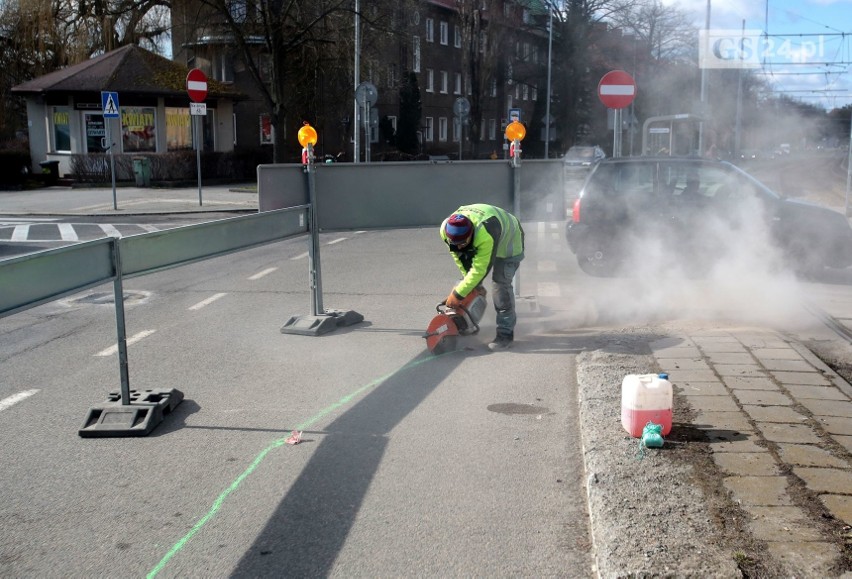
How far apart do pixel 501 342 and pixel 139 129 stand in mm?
27376

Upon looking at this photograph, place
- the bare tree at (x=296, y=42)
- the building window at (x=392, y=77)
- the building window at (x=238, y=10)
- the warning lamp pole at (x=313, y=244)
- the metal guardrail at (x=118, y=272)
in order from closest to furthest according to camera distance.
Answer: the metal guardrail at (x=118, y=272) → the warning lamp pole at (x=313, y=244) → the bare tree at (x=296, y=42) → the building window at (x=238, y=10) → the building window at (x=392, y=77)

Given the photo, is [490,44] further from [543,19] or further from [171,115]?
[171,115]

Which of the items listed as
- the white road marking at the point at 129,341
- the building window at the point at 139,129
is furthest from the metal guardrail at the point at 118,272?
the building window at the point at 139,129

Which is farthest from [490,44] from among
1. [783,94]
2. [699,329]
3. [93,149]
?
[699,329]

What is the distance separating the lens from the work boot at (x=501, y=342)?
715 centimetres

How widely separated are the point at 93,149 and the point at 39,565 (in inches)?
1165

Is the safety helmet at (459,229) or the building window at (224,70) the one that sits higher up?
the building window at (224,70)

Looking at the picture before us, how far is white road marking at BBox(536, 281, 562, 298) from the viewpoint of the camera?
9773 millimetres

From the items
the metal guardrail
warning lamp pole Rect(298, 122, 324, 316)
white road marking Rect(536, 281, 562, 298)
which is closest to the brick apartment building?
white road marking Rect(536, 281, 562, 298)

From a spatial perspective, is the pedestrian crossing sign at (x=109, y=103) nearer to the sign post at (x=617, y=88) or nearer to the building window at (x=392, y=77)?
the sign post at (x=617, y=88)

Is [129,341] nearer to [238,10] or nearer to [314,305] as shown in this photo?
[314,305]

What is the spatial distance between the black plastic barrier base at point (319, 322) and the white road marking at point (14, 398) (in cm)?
235

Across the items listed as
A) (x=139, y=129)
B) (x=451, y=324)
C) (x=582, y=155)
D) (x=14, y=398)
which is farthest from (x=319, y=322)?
(x=582, y=155)

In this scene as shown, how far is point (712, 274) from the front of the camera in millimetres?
10062
